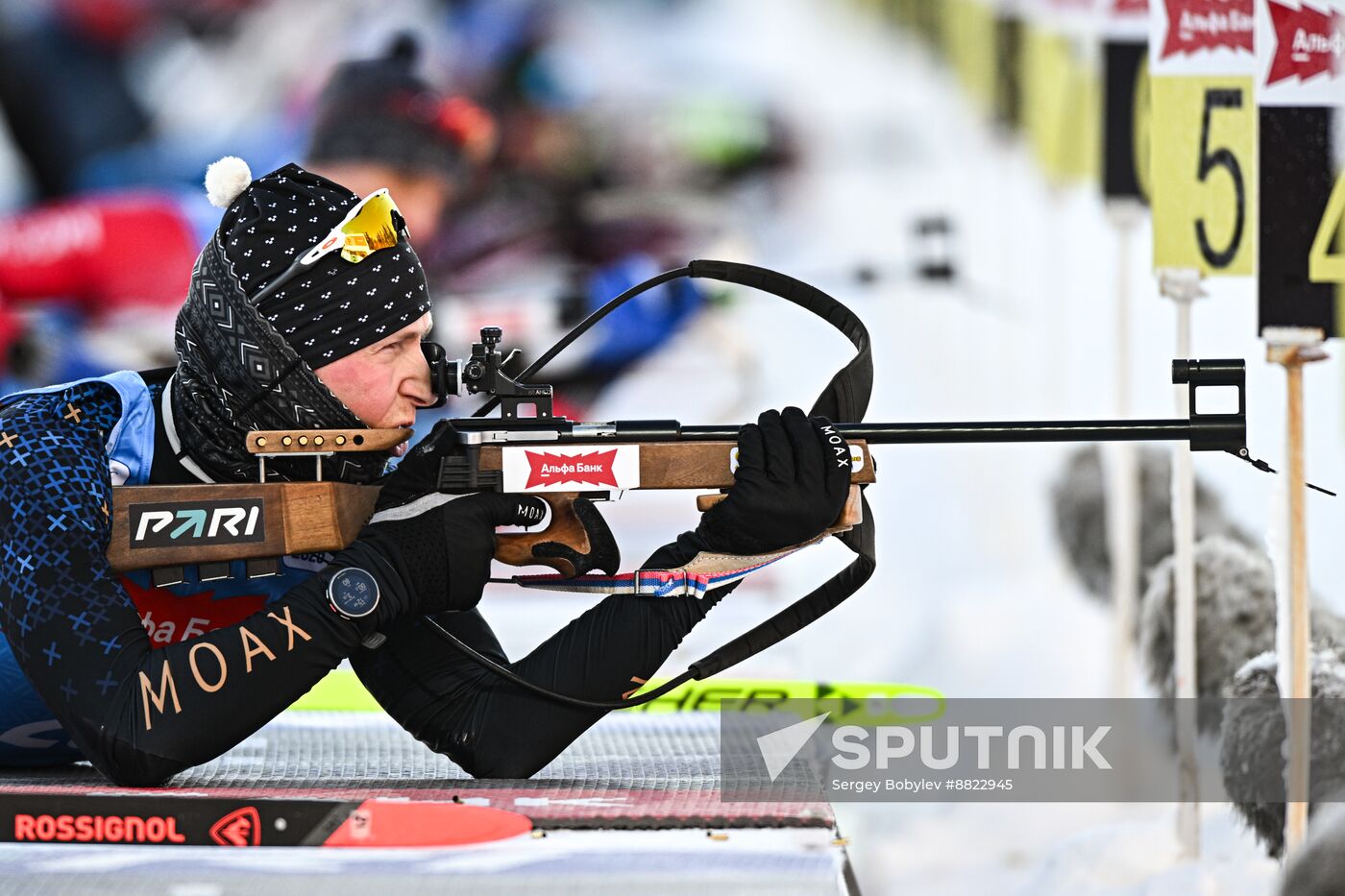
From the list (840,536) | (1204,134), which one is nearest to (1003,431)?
(840,536)

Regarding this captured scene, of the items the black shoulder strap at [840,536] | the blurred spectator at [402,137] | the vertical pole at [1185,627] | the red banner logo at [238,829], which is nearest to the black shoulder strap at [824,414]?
the black shoulder strap at [840,536]

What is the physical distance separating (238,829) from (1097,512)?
2295 mm

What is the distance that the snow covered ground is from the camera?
2.99m

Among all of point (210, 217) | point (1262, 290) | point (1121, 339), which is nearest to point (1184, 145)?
point (1262, 290)

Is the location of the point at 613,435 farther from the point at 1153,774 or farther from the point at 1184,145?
the point at 1153,774

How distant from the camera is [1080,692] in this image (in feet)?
10.1

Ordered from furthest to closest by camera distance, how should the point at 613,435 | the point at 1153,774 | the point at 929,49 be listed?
the point at 929,49 < the point at 1153,774 < the point at 613,435

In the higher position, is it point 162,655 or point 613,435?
point 613,435

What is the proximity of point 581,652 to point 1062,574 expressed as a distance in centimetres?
193

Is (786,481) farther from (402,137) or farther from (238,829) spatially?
(402,137)

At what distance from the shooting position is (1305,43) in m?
2.07

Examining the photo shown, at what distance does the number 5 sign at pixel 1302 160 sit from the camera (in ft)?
6.72

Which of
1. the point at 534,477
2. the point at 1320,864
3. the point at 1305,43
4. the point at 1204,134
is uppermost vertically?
the point at 1305,43

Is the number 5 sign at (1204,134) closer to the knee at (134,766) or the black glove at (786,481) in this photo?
the black glove at (786,481)
